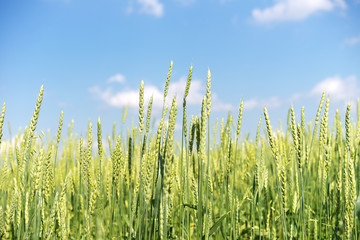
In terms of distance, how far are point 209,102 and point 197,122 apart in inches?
9.6

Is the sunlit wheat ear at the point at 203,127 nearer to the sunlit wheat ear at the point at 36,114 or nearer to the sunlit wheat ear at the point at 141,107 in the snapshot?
the sunlit wheat ear at the point at 141,107

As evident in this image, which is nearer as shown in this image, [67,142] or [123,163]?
[123,163]

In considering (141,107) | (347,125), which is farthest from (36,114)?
(347,125)

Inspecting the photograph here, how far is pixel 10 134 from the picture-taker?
9.32 ft

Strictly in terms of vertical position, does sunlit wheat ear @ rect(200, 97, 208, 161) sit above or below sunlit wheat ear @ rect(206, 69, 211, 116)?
below

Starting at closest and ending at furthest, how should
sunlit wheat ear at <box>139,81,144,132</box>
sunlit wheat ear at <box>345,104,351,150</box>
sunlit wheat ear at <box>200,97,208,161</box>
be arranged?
sunlit wheat ear at <box>200,97,208,161</box>, sunlit wheat ear at <box>139,81,144,132</box>, sunlit wheat ear at <box>345,104,351,150</box>

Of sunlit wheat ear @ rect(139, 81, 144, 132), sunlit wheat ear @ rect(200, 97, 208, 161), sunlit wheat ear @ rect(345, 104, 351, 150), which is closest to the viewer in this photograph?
sunlit wheat ear @ rect(200, 97, 208, 161)

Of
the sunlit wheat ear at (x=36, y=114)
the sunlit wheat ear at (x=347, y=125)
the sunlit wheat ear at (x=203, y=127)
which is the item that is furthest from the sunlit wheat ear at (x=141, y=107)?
the sunlit wheat ear at (x=347, y=125)

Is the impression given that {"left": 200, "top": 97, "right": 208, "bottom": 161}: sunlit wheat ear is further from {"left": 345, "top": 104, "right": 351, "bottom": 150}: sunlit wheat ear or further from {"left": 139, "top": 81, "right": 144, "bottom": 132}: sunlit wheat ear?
{"left": 345, "top": 104, "right": 351, "bottom": 150}: sunlit wheat ear

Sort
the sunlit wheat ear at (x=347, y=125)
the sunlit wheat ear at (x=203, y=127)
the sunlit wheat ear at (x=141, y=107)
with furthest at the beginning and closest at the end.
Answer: the sunlit wheat ear at (x=347, y=125)
the sunlit wheat ear at (x=141, y=107)
the sunlit wheat ear at (x=203, y=127)

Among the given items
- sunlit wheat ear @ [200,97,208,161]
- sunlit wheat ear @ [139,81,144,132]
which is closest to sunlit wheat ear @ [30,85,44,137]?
sunlit wheat ear @ [139,81,144,132]

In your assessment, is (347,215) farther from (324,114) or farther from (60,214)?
(60,214)

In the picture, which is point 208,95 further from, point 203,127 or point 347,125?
point 347,125

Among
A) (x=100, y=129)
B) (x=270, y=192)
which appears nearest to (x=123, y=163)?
(x=100, y=129)
